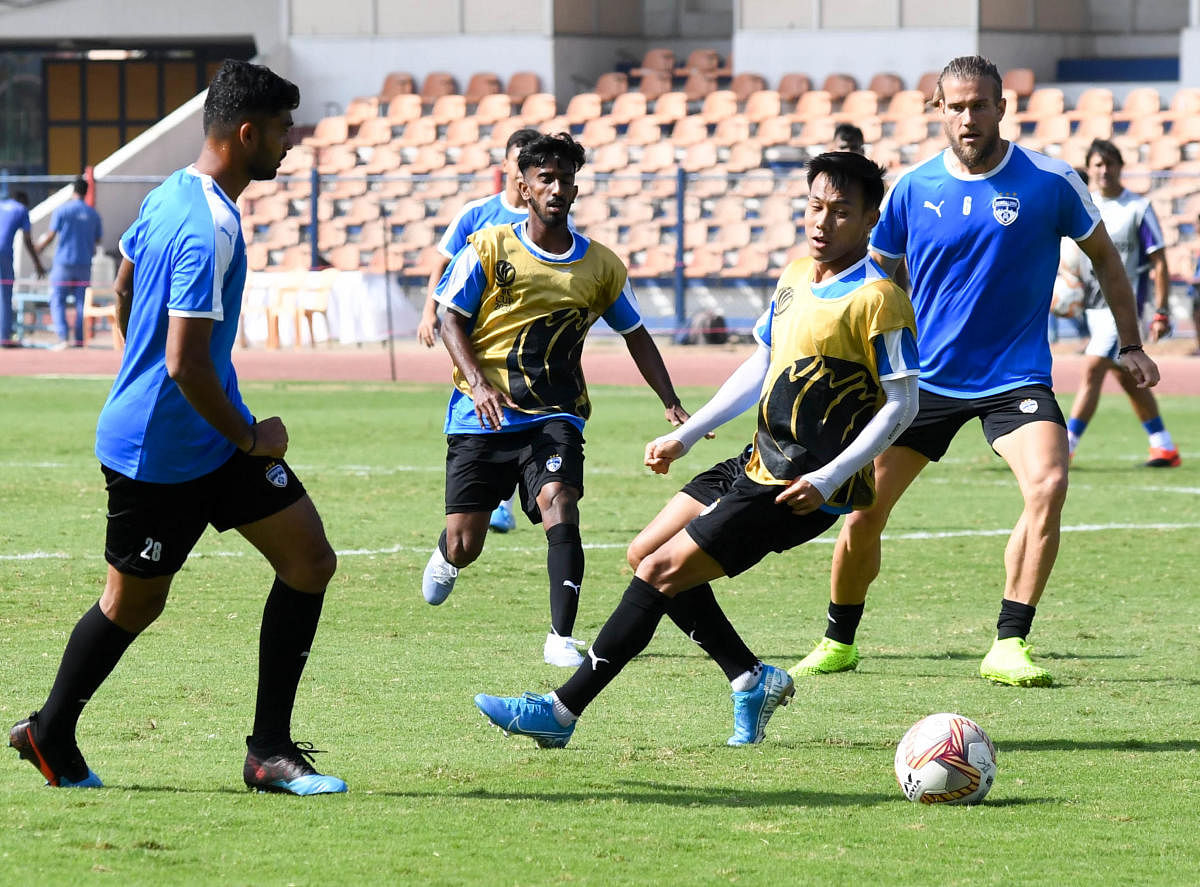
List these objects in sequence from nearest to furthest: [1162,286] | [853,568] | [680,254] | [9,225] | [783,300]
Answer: [783,300] → [853,568] → [1162,286] → [680,254] → [9,225]

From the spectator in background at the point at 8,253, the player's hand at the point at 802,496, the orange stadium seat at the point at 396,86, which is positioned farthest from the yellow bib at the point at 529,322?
the orange stadium seat at the point at 396,86

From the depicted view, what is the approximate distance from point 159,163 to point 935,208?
95.4ft

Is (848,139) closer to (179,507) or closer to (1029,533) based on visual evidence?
(1029,533)

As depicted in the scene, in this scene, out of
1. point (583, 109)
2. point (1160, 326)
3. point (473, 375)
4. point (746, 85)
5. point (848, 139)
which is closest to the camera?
point (473, 375)

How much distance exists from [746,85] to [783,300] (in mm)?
26637

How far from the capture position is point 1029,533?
707 cm

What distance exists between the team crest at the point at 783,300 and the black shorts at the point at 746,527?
522mm

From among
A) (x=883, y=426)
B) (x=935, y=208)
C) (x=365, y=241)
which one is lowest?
(x=365, y=241)

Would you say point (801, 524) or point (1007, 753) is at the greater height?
point (801, 524)

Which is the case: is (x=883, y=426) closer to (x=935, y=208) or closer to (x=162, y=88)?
(x=935, y=208)

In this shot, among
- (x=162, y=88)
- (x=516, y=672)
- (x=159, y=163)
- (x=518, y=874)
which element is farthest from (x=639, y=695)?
(x=162, y=88)

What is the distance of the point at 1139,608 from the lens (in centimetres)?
849

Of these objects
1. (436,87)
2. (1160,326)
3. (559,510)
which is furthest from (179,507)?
(436,87)

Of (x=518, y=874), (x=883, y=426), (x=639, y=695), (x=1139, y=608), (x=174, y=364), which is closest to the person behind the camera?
(x=518, y=874)
